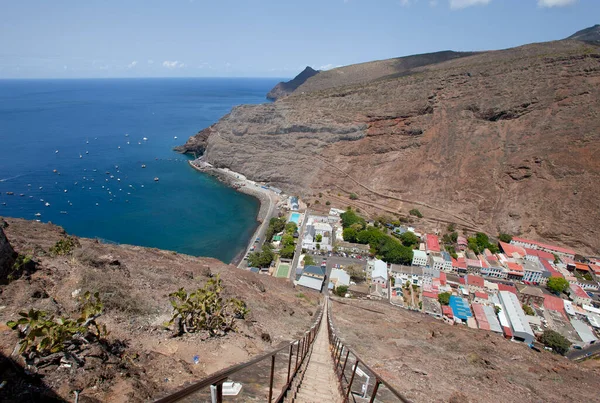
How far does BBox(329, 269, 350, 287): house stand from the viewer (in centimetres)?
3056

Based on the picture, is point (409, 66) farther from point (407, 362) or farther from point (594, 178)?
point (407, 362)

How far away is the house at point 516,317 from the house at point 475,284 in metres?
1.60

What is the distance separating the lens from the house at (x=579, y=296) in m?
29.4

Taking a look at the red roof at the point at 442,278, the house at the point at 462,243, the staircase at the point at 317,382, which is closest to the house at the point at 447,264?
the red roof at the point at 442,278

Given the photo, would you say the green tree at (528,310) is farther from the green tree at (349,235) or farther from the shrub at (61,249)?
the shrub at (61,249)

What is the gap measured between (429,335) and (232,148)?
5766 centimetres

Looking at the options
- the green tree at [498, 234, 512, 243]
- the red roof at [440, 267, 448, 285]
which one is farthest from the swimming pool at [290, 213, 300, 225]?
the green tree at [498, 234, 512, 243]

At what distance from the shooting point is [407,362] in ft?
32.3

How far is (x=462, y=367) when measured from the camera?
33.5 feet

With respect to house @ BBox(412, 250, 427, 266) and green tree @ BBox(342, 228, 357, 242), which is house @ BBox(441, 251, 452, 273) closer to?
house @ BBox(412, 250, 427, 266)

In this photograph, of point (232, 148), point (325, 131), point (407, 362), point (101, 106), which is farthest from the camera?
point (101, 106)

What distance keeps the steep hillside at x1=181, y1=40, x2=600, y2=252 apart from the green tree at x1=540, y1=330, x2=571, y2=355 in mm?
19859

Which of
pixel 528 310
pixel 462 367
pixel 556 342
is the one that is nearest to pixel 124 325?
pixel 462 367

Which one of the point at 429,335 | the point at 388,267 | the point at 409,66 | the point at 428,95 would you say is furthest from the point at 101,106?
the point at 429,335
